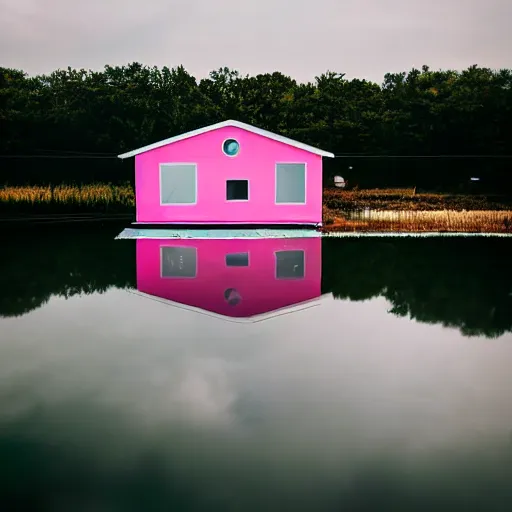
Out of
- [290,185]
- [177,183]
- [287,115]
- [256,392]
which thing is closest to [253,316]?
[256,392]

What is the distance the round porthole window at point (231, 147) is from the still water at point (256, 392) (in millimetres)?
8167

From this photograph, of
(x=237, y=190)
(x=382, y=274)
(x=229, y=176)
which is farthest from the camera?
(x=237, y=190)

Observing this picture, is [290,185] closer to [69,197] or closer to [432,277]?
[69,197]

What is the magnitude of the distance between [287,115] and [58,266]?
21151 millimetres

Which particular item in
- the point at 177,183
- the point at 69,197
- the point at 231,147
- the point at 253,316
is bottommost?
the point at 253,316

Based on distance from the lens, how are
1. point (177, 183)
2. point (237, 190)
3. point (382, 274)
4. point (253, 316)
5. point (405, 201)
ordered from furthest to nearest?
point (237, 190) < point (405, 201) < point (177, 183) < point (382, 274) < point (253, 316)

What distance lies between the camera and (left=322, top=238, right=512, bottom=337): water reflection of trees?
810cm

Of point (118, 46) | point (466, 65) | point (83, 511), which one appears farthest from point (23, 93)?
point (83, 511)

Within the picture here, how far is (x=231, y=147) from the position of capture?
60.6 feet

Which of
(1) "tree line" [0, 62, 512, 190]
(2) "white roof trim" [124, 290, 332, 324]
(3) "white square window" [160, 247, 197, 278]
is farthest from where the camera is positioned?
(1) "tree line" [0, 62, 512, 190]

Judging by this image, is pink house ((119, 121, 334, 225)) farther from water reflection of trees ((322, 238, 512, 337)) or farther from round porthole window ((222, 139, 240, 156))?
water reflection of trees ((322, 238, 512, 337))

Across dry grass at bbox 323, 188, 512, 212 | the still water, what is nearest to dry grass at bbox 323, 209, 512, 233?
dry grass at bbox 323, 188, 512, 212

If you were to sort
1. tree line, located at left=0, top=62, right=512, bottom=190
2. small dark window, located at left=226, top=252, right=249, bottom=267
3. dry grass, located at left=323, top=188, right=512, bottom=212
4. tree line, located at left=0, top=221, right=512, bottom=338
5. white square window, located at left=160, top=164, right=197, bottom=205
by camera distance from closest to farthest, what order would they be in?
tree line, located at left=0, top=221, right=512, bottom=338 → small dark window, located at left=226, top=252, right=249, bottom=267 → white square window, located at left=160, top=164, right=197, bottom=205 → dry grass, located at left=323, top=188, right=512, bottom=212 → tree line, located at left=0, top=62, right=512, bottom=190

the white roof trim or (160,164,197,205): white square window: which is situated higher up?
(160,164,197,205): white square window
